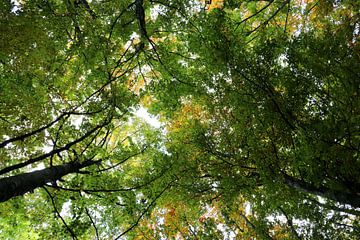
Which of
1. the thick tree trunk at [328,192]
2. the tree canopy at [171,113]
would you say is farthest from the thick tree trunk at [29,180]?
the thick tree trunk at [328,192]

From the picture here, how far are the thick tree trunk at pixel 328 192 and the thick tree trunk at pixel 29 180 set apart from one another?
141 inches

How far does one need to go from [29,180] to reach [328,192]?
177 inches

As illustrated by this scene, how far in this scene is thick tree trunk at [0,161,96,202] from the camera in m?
3.29

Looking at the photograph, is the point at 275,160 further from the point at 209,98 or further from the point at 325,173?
the point at 209,98

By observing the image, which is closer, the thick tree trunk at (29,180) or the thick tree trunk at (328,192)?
the thick tree trunk at (29,180)

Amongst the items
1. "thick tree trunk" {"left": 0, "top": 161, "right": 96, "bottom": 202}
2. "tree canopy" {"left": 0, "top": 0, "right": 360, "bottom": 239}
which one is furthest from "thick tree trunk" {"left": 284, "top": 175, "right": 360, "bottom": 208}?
"thick tree trunk" {"left": 0, "top": 161, "right": 96, "bottom": 202}

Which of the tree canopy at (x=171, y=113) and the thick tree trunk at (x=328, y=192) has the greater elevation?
the tree canopy at (x=171, y=113)

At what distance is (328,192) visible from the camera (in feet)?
15.6

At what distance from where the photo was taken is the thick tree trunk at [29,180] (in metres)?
3.29

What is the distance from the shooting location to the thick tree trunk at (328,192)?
4.48 metres

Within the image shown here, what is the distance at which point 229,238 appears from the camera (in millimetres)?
7422

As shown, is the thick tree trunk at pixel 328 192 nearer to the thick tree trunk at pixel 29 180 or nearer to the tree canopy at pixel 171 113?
the tree canopy at pixel 171 113

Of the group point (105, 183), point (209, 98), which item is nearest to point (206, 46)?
point (209, 98)

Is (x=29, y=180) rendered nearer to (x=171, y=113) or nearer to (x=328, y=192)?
(x=171, y=113)
